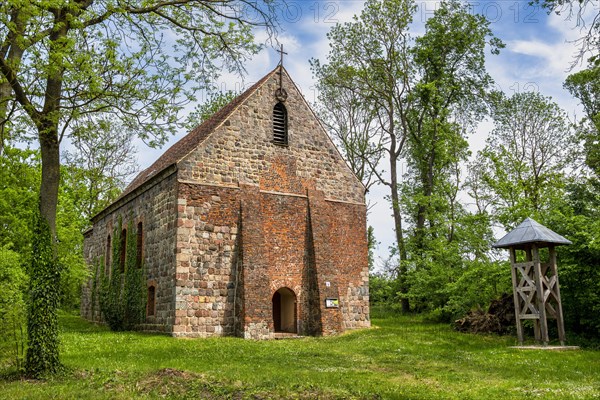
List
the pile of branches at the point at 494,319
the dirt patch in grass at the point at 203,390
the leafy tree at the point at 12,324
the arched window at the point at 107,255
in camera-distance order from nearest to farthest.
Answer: the dirt patch in grass at the point at 203,390 < the leafy tree at the point at 12,324 < the pile of branches at the point at 494,319 < the arched window at the point at 107,255

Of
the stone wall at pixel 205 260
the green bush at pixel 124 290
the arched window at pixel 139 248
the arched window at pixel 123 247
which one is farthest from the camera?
the arched window at pixel 123 247

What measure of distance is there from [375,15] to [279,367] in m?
25.5

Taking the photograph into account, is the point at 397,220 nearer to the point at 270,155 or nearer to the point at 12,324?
the point at 270,155

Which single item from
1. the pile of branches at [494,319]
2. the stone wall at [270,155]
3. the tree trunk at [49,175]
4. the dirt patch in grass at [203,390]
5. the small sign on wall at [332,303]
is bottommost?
Answer: the dirt patch in grass at [203,390]

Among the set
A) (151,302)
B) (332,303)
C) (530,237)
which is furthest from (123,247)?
(530,237)

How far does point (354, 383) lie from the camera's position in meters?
10.1

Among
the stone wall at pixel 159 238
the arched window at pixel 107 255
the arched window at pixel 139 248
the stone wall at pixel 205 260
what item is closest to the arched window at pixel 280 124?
the stone wall at pixel 205 260

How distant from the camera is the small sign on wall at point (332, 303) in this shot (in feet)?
67.0

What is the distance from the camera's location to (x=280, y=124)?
2227cm

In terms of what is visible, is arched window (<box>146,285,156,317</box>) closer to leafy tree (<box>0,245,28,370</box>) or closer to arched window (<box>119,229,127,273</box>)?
arched window (<box>119,229,127,273</box>)

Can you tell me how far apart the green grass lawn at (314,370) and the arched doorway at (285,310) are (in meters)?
2.52

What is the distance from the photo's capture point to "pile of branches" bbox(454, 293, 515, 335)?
1940 cm

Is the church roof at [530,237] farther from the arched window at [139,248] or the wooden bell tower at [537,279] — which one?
the arched window at [139,248]

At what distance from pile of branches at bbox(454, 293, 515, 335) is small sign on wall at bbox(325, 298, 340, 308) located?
495 centimetres
